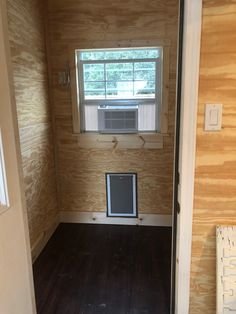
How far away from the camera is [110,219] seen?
3.24 meters

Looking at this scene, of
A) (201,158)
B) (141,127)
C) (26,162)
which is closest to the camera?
(201,158)

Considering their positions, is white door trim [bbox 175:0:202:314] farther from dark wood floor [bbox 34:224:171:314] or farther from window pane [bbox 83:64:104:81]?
window pane [bbox 83:64:104:81]

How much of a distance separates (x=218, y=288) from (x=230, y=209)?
40cm

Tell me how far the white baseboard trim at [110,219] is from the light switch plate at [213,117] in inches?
81.0

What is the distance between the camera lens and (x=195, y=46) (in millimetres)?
1195

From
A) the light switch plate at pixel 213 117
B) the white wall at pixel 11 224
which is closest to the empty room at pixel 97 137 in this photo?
the white wall at pixel 11 224

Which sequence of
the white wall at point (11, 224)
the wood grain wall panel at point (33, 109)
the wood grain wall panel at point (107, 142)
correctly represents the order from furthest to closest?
the wood grain wall panel at point (107, 142)
the wood grain wall panel at point (33, 109)
the white wall at point (11, 224)

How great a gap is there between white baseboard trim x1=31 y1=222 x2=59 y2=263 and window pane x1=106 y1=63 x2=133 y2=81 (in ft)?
5.83

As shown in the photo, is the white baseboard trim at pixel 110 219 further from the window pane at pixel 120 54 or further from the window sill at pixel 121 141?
the window pane at pixel 120 54

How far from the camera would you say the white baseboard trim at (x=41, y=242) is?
8.39ft

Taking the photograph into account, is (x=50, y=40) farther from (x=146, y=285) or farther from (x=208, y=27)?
(x=146, y=285)

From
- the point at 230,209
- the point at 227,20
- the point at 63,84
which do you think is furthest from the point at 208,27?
the point at 63,84

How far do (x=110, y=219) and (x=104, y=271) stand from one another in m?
0.89

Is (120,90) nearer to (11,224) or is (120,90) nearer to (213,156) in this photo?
(213,156)
